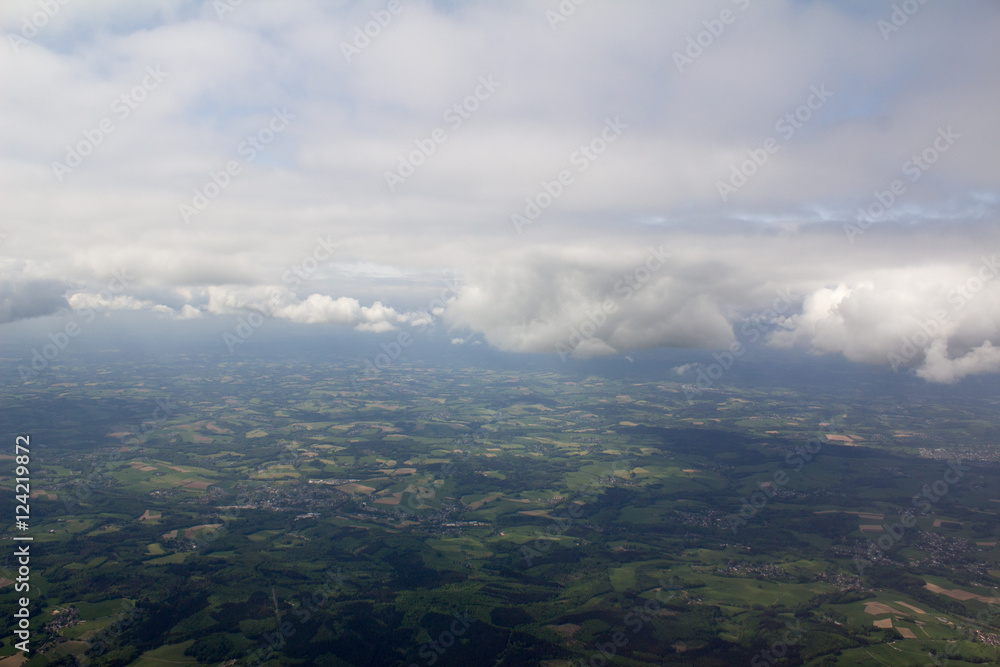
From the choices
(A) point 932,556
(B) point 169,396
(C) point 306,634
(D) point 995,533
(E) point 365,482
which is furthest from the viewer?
(B) point 169,396

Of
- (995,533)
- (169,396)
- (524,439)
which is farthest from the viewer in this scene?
(169,396)

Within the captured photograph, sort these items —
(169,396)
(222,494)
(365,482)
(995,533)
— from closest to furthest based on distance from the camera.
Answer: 1. (995,533)
2. (222,494)
3. (365,482)
4. (169,396)

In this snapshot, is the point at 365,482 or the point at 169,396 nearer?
the point at 365,482

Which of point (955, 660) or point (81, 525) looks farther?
point (81, 525)

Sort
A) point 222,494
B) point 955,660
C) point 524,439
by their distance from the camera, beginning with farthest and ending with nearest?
point 524,439, point 222,494, point 955,660

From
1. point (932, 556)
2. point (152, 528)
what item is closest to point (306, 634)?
point (152, 528)

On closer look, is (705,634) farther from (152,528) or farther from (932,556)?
(152,528)

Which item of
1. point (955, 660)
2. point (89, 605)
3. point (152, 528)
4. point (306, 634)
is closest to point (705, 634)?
point (955, 660)

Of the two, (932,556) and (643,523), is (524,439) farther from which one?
(932,556)
